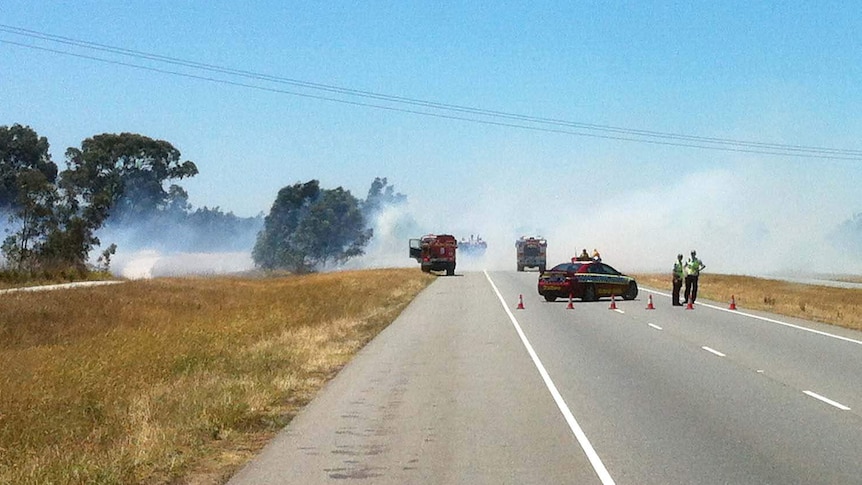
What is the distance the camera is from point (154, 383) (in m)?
15.8

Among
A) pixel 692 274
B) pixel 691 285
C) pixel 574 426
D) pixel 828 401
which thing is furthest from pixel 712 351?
pixel 691 285

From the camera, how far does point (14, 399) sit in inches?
517

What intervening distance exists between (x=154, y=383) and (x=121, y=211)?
103276 mm

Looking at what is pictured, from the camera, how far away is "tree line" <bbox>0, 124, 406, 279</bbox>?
70812mm

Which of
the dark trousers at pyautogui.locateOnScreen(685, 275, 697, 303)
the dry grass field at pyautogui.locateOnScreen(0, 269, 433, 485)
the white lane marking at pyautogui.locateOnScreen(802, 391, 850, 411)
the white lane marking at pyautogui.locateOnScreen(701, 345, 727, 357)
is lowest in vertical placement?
the dry grass field at pyautogui.locateOnScreen(0, 269, 433, 485)

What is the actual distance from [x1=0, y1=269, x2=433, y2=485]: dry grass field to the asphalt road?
1.99 feet

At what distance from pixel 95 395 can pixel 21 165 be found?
81.5 m

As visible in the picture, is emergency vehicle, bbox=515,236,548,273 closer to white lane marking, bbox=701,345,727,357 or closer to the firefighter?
the firefighter

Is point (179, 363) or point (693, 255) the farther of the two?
point (693, 255)

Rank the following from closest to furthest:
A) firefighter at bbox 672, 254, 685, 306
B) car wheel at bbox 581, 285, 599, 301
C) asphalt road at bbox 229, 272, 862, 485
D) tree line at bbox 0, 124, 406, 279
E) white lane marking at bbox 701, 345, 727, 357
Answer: asphalt road at bbox 229, 272, 862, 485 < white lane marking at bbox 701, 345, 727, 357 < firefighter at bbox 672, 254, 685, 306 < car wheel at bbox 581, 285, 599, 301 < tree line at bbox 0, 124, 406, 279

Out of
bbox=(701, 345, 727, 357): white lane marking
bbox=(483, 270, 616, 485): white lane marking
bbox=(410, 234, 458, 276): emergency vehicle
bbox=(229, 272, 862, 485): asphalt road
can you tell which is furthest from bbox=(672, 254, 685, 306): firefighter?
bbox=(410, 234, 458, 276): emergency vehicle

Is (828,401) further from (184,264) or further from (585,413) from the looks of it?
(184,264)

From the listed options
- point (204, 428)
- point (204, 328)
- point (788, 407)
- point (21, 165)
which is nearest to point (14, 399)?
point (204, 428)

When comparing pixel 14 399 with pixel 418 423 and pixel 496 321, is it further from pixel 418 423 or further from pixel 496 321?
pixel 496 321
